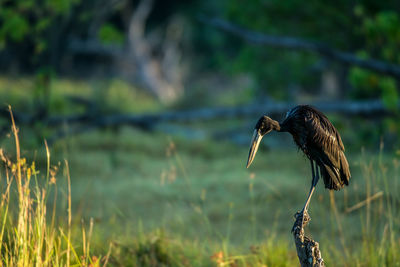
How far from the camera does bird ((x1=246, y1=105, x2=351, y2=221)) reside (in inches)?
82.2

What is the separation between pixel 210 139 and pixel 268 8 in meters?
3.21

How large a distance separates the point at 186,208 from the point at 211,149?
428 cm

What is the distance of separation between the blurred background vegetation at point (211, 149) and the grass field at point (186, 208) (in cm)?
3

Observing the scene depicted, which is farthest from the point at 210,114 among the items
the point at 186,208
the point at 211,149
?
the point at 186,208

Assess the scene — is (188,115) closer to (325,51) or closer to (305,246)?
(325,51)

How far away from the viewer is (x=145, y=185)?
22.6 feet

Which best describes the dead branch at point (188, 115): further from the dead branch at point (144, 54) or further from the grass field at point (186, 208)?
the dead branch at point (144, 54)

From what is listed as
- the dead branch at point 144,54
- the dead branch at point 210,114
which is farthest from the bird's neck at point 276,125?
the dead branch at point 144,54

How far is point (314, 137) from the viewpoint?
6.97ft

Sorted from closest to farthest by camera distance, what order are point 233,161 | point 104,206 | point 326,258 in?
point 326,258
point 104,206
point 233,161

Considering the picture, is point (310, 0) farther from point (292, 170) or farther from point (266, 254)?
point (266, 254)

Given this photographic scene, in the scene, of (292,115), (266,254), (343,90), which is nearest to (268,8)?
(343,90)

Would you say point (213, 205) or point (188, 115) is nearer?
point (213, 205)

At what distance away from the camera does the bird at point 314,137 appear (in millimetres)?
2088
